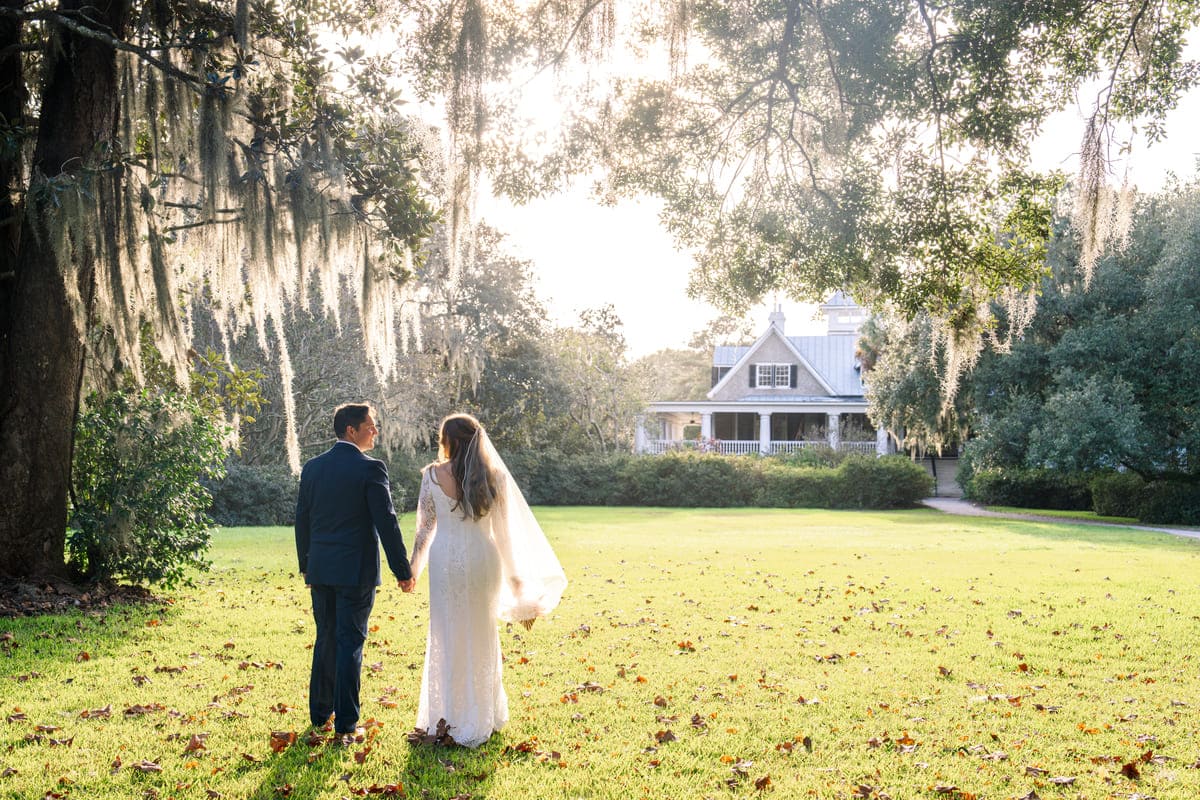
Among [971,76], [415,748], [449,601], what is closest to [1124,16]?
[971,76]

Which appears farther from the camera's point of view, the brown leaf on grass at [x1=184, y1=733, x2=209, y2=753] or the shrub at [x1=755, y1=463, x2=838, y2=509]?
the shrub at [x1=755, y1=463, x2=838, y2=509]

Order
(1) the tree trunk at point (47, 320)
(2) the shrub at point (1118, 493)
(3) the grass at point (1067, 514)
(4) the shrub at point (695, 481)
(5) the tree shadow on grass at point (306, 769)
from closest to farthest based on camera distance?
1. (5) the tree shadow on grass at point (306, 769)
2. (1) the tree trunk at point (47, 320)
3. (2) the shrub at point (1118, 493)
4. (3) the grass at point (1067, 514)
5. (4) the shrub at point (695, 481)

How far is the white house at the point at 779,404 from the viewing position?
37.9 metres

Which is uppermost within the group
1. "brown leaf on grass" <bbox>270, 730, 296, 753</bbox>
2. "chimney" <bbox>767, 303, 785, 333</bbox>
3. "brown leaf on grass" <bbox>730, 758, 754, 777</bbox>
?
"chimney" <bbox>767, 303, 785, 333</bbox>

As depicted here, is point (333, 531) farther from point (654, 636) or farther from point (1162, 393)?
point (1162, 393)

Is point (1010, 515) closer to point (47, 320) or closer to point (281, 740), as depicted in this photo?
point (47, 320)

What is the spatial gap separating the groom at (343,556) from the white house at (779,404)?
2988 centimetres

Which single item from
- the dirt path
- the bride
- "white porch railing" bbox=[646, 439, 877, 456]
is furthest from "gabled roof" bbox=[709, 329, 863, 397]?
the bride

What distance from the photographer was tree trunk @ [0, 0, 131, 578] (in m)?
8.41

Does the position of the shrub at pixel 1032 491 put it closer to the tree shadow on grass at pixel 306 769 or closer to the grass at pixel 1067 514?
the grass at pixel 1067 514

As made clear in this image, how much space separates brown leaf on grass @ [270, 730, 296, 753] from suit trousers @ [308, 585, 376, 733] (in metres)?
0.20

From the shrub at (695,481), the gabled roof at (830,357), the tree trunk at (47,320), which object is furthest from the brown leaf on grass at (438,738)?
the gabled roof at (830,357)

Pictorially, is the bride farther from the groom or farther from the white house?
the white house

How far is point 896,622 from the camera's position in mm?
8672
